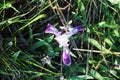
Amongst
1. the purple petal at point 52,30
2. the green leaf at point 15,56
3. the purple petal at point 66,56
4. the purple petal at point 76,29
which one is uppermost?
the purple petal at point 52,30

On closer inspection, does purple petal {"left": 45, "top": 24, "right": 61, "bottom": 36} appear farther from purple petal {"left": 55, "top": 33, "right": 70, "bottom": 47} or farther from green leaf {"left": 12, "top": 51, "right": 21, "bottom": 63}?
green leaf {"left": 12, "top": 51, "right": 21, "bottom": 63}

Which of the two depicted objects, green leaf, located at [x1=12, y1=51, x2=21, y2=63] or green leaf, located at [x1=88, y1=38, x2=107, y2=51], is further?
green leaf, located at [x1=88, y1=38, x2=107, y2=51]

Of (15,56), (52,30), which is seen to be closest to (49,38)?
(52,30)

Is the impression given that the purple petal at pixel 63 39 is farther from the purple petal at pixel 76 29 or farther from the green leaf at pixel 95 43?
the green leaf at pixel 95 43

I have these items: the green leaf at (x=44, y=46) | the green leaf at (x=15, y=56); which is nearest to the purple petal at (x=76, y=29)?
the green leaf at (x=44, y=46)

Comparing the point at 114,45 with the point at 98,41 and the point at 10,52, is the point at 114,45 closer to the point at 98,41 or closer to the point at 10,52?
the point at 98,41

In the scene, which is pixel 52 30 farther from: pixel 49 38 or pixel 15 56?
pixel 15 56

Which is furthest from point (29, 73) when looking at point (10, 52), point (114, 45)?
point (114, 45)

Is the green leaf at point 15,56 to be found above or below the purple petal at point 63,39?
below

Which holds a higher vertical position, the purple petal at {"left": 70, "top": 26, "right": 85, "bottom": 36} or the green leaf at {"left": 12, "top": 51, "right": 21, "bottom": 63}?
the purple petal at {"left": 70, "top": 26, "right": 85, "bottom": 36}

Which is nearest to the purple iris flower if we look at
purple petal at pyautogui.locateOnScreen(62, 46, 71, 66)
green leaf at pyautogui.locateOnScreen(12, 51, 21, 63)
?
purple petal at pyautogui.locateOnScreen(62, 46, 71, 66)
